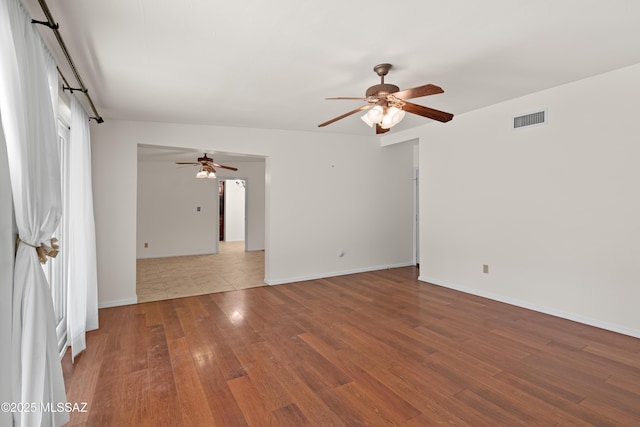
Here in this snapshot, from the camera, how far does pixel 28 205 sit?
1670 millimetres

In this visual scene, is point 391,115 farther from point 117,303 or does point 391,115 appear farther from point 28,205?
point 117,303

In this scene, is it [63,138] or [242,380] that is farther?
[63,138]

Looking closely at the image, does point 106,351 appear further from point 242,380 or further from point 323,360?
point 323,360

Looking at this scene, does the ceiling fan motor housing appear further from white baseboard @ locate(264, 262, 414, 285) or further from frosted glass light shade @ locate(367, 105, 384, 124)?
white baseboard @ locate(264, 262, 414, 285)

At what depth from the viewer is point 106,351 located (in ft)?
9.28

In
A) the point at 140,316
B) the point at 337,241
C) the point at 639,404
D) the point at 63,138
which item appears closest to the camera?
the point at 639,404

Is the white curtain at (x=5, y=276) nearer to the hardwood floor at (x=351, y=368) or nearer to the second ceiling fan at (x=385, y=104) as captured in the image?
the hardwood floor at (x=351, y=368)

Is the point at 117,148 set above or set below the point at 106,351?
above

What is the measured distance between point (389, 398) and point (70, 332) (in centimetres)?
283

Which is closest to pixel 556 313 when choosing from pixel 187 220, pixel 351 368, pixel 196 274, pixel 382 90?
pixel 351 368

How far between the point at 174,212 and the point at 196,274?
270 cm

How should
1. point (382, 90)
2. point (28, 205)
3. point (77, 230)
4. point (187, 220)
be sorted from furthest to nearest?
point (187, 220)
point (77, 230)
point (382, 90)
point (28, 205)

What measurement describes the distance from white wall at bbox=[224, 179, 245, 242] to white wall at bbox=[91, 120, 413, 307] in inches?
236

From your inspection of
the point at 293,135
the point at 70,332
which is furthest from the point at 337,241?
the point at 70,332
